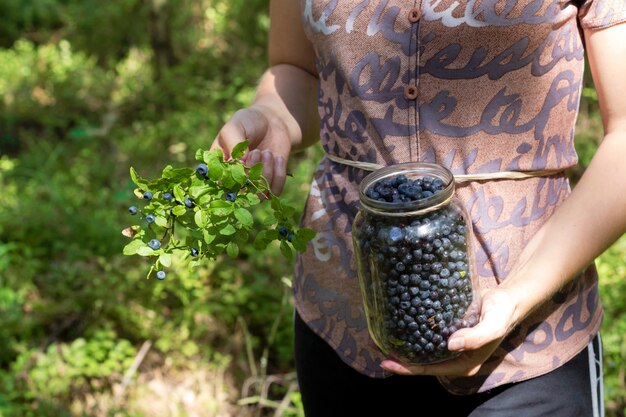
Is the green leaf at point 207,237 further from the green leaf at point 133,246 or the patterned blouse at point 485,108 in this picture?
the patterned blouse at point 485,108

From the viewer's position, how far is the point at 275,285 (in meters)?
3.19

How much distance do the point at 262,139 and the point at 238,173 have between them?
0.89 ft

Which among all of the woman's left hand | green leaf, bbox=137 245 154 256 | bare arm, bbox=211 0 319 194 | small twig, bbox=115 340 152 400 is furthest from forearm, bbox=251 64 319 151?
small twig, bbox=115 340 152 400

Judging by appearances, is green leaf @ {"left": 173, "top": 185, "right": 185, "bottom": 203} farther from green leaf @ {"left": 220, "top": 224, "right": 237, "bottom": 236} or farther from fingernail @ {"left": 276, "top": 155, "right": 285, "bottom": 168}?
fingernail @ {"left": 276, "top": 155, "right": 285, "bottom": 168}

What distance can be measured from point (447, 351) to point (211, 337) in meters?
2.17

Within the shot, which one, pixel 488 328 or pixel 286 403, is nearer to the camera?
pixel 488 328

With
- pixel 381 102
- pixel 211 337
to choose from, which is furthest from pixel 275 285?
pixel 381 102

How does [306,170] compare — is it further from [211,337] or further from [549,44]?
[549,44]

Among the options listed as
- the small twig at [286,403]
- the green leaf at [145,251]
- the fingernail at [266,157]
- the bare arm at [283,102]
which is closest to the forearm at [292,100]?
the bare arm at [283,102]

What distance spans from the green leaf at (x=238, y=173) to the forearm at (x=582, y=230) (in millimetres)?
376

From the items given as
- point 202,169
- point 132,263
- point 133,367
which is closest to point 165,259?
point 202,169

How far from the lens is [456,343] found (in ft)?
3.09

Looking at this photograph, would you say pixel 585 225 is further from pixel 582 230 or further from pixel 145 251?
pixel 145 251

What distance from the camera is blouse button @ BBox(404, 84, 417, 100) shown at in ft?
3.59
